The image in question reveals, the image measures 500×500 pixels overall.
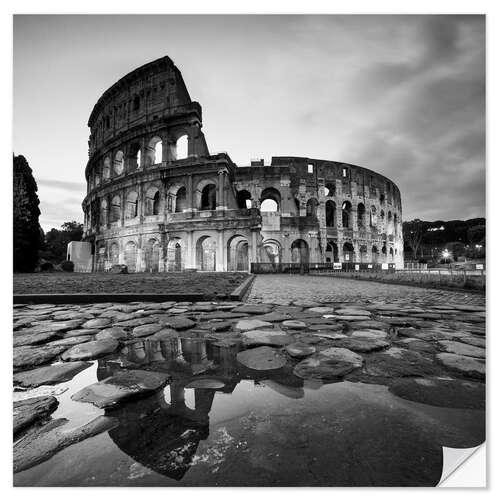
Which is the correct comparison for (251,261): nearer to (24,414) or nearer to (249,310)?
(249,310)

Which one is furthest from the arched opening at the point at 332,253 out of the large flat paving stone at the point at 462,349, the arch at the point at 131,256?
the large flat paving stone at the point at 462,349

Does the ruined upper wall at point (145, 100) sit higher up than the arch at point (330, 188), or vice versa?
the ruined upper wall at point (145, 100)

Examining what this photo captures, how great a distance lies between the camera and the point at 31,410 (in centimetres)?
97

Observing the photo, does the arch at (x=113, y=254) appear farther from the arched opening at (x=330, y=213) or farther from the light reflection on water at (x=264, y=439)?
the light reflection on water at (x=264, y=439)

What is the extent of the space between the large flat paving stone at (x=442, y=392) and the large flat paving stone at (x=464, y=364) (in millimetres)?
60

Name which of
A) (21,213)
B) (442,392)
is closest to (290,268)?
(21,213)

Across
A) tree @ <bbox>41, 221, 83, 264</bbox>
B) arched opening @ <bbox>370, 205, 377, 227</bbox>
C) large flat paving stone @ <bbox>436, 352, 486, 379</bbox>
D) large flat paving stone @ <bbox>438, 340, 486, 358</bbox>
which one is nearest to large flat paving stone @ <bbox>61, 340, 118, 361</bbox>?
large flat paving stone @ <bbox>436, 352, 486, 379</bbox>

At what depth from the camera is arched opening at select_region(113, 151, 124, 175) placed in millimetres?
22594

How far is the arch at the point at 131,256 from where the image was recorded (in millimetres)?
20266

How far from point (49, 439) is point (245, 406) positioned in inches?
23.8

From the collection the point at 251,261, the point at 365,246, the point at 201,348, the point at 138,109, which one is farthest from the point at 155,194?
the point at 201,348

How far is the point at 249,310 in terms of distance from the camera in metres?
3.08

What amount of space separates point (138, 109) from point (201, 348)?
985 inches
